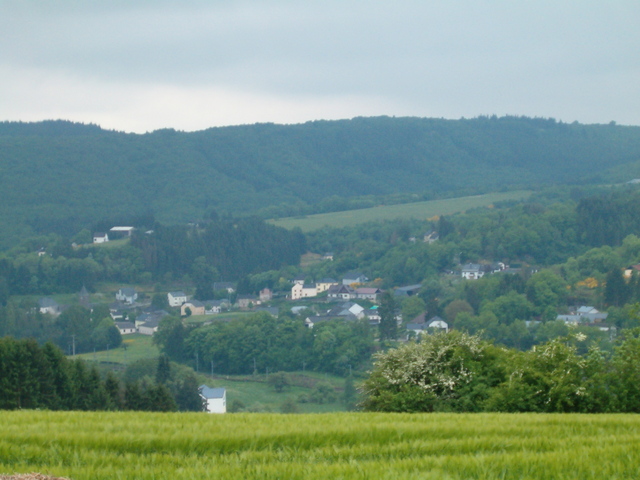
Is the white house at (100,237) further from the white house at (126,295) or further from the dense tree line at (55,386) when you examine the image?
the dense tree line at (55,386)

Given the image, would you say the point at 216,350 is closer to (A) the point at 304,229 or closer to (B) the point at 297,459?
(B) the point at 297,459

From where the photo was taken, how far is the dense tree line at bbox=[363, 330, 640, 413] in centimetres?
1609

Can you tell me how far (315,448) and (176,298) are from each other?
124m

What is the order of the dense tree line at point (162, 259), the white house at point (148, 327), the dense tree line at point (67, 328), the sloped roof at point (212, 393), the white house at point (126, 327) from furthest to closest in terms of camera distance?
the dense tree line at point (162, 259), the white house at point (126, 327), the white house at point (148, 327), the dense tree line at point (67, 328), the sloped roof at point (212, 393)

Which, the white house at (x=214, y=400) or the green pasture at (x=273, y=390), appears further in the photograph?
the green pasture at (x=273, y=390)

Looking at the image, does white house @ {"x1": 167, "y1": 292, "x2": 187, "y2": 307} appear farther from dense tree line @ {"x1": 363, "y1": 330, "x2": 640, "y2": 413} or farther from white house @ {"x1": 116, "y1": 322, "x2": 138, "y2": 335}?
dense tree line @ {"x1": 363, "y1": 330, "x2": 640, "y2": 413}

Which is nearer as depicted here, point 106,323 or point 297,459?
point 297,459

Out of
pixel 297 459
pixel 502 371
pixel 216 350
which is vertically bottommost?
pixel 216 350

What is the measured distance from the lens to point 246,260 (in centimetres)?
16062

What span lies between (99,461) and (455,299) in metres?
100

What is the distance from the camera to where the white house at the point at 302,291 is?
442 feet

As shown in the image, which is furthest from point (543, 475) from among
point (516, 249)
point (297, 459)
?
point (516, 249)

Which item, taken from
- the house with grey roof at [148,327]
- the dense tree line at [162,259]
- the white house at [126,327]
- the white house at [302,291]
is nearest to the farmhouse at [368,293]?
the white house at [302,291]

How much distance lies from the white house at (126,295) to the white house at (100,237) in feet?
135
